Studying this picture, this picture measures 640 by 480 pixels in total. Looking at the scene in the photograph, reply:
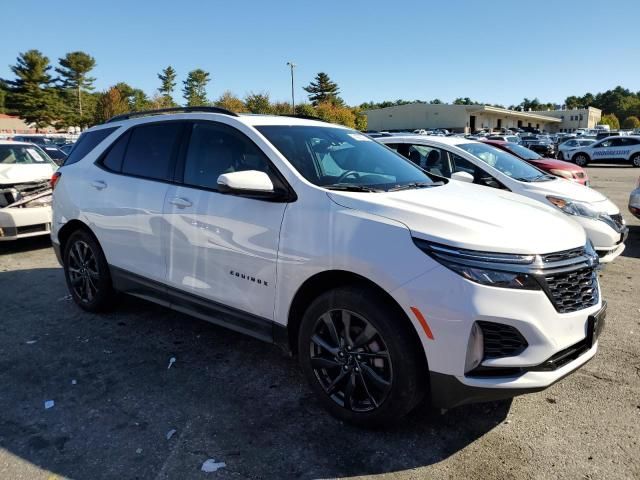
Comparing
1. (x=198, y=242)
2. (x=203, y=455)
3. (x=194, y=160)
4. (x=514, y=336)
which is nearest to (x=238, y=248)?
(x=198, y=242)

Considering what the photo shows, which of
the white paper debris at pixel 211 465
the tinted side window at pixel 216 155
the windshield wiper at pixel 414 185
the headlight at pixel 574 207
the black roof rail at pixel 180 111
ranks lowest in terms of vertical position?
the white paper debris at pixel 211 465

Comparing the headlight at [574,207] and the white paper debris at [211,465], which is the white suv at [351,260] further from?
the headlight at [574,207]

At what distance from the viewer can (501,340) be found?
239 cm

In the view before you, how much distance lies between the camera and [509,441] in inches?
109

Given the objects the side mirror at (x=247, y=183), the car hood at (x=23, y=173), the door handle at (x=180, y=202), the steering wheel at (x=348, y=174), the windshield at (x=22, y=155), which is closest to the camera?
the side mirror at (x=247, y=183)

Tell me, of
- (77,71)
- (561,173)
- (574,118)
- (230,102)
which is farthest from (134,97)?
(561,173)

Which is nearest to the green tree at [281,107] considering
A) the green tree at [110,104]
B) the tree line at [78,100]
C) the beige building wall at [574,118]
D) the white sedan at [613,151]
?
the tree line at [78,100]

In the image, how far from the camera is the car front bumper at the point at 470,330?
235cm

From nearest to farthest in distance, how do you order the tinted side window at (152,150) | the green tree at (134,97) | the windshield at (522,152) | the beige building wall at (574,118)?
the tinted side window at (152,150) < the windshield at (522,152) < the green tree at (134,97) < the beige building wall at (574,118)

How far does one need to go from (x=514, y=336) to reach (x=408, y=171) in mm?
1755

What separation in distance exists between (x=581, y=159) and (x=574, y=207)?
24.3m

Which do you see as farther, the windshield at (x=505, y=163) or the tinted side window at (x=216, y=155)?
the windshield at (x=505, y=163)

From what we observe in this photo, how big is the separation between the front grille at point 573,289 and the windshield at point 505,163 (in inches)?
160

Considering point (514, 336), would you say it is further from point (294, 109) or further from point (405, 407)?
point (294, 109)
